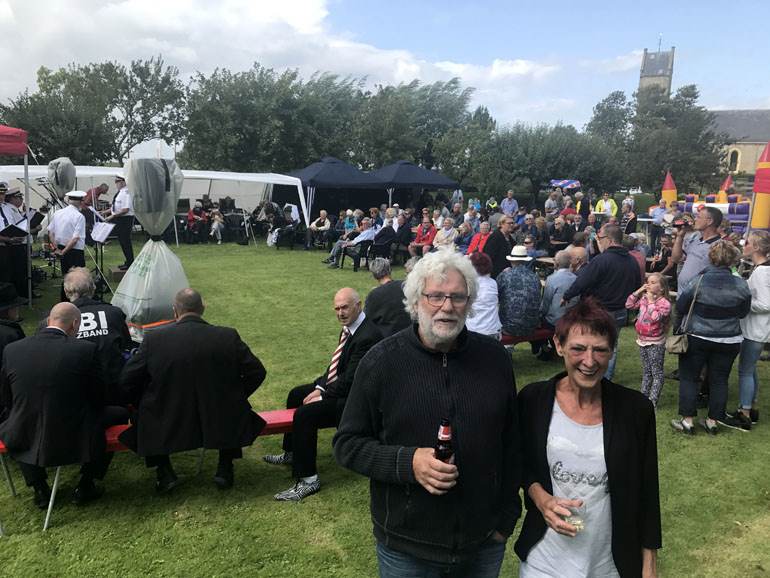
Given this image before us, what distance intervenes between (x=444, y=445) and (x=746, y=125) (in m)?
83.3

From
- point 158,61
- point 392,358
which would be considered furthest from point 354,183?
point 158,61

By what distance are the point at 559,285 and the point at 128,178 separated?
16.6ft

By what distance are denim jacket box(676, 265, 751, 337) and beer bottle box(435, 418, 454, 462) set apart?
12.3 feet

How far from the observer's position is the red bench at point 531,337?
6184mm

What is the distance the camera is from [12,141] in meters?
7.51

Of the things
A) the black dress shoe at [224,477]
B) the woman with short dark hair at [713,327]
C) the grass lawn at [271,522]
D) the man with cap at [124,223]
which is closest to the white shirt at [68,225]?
the man with cap at [124,223]

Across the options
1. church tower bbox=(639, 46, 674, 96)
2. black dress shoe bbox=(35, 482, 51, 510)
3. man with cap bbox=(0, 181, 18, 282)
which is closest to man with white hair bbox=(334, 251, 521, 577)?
black dress shoe bbox=(35, 482, 51, 510)

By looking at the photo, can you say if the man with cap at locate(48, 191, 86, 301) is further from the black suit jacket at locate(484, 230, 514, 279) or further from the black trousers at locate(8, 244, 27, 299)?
the black suit jacket at locate(484, 230, 514, 279)

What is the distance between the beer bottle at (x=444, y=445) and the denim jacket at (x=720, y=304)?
3.76 metres

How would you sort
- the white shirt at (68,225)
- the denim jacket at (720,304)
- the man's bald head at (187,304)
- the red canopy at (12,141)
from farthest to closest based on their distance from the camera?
1. the white shirt at (68,225)
2. the red canopy at (12,141)
3. the denim jacket at (720,304)
4. the man's bald head at (187,304)

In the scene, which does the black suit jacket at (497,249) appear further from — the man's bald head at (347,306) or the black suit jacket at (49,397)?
the black suit jacket at (49,397)

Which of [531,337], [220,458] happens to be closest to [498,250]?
[531,337]

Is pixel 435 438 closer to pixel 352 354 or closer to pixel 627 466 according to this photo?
pixel 627 466

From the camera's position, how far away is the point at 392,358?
187cm
